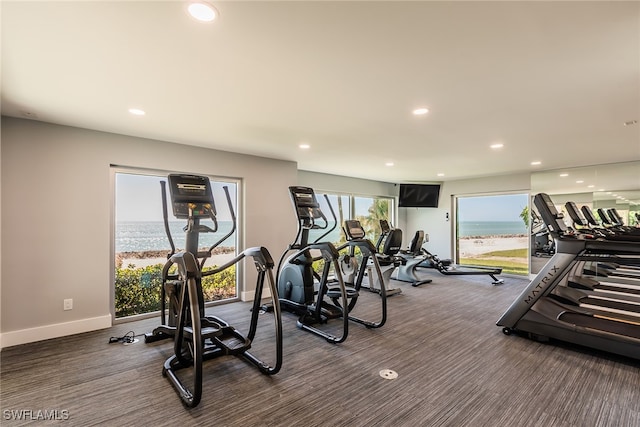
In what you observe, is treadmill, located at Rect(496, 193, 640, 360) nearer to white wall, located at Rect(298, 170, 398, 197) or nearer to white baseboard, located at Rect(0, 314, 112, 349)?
white wall, located at Rect(298, 170, 398, 197)

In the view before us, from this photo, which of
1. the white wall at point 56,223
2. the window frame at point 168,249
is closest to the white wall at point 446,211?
the window frame at point 168,249

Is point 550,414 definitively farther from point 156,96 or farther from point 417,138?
point 156,96

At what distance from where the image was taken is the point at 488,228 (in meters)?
8.10

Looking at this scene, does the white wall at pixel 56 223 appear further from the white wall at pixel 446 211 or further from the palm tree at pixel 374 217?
the white wall at pixel 446 211

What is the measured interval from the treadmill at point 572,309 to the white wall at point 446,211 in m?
3.81

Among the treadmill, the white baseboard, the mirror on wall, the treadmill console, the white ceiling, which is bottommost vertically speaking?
the white baseboard

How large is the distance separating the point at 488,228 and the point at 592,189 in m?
2.35

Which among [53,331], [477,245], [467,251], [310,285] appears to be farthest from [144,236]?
[477,245]

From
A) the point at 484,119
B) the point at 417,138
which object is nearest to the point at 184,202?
the point at 417,138

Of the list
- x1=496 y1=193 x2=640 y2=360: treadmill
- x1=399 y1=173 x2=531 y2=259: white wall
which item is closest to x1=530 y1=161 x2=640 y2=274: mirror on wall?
x1=399 y1=173 x2=531 y2=259: white wall

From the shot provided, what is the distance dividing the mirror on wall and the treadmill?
3324 mm

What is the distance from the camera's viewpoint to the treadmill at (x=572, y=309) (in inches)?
112

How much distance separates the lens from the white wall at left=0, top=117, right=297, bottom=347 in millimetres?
3135

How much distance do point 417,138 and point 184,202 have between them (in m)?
2.97
